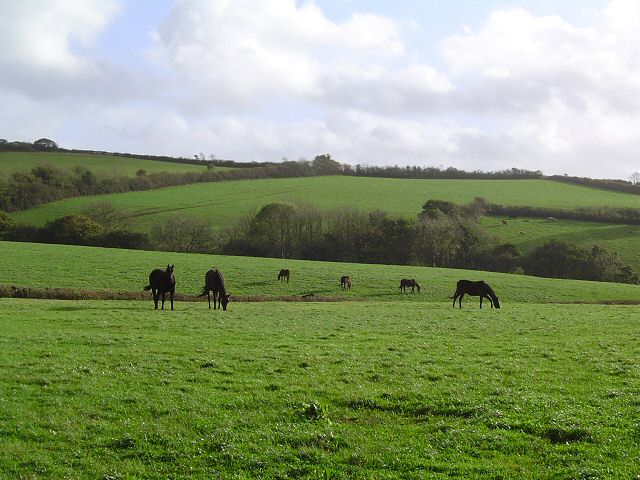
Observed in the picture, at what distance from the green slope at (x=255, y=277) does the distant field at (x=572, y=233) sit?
928 inches

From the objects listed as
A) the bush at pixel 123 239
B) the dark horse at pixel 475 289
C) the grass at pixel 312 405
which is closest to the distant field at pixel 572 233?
the dark horse at pixel 475 289

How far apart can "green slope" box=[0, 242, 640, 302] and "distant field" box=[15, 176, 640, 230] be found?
79.1 ft

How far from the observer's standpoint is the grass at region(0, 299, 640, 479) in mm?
8836

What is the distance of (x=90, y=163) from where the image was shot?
109m

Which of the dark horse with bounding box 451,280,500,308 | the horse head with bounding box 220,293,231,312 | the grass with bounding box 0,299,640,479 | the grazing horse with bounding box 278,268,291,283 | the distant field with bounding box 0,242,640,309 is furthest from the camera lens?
the grazing horse with bounding box 278,268,291,283

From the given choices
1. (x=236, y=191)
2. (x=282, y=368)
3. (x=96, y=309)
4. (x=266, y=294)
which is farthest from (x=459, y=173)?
(x=282, y=368)

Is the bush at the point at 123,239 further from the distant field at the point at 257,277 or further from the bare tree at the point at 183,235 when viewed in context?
the distant field at the point at 257,277

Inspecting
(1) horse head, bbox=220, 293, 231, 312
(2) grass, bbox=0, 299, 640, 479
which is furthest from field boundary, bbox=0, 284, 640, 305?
(2) grass, bbox=0, 299, 640, 479

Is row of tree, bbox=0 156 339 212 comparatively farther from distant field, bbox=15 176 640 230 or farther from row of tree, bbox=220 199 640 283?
row of tree, bbox=220 199 640 283

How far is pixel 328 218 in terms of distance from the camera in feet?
277

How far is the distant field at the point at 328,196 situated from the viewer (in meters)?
85.9

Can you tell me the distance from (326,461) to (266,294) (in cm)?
3464

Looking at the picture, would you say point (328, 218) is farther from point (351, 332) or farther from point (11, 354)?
point (11, 354)

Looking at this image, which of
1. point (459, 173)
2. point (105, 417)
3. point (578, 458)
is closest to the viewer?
point (578, 458)
